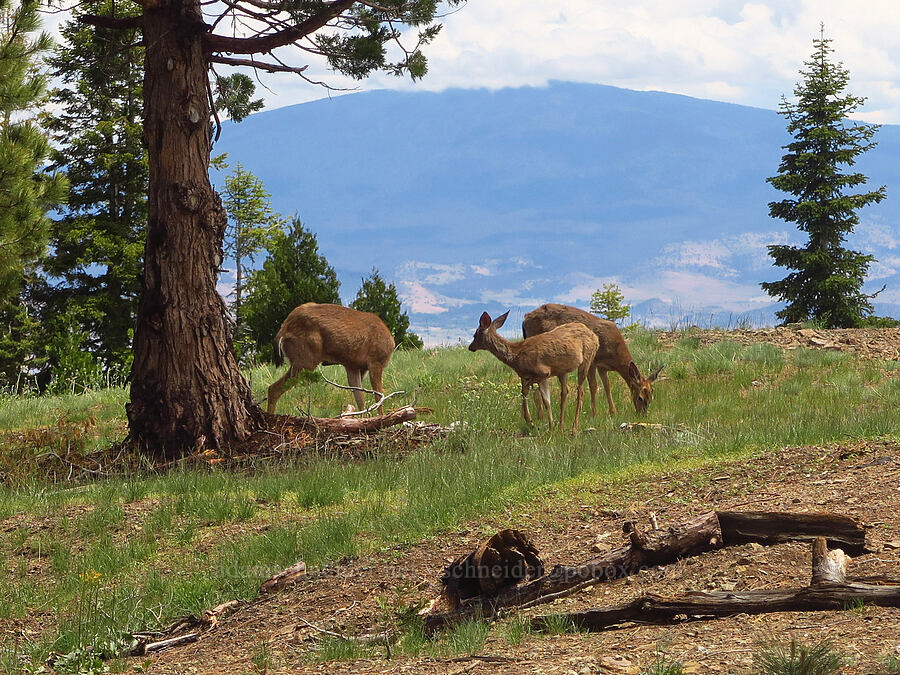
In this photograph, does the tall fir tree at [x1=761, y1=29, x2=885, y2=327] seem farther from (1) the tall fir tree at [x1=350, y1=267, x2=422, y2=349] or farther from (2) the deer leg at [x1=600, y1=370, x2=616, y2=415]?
(2) the deer leg at [x1=600, y1=370, x2=616, y2=415]

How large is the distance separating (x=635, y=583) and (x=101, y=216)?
3819cm

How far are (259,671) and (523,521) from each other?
3.01 m

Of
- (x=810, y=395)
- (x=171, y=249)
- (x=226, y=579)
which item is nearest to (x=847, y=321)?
(x=810, y=395)

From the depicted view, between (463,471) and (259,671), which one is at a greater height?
(463,471)

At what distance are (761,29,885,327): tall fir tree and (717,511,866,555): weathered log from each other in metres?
31.1

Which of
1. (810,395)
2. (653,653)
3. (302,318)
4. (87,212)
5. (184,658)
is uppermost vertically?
(87,212)

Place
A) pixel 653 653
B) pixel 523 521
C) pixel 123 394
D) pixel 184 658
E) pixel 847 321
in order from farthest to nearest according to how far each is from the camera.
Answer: pixel 847 321
pixel 123 394
pixel 523 521
pixel 184 658
pixel 653 653

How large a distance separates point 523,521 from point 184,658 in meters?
2.89

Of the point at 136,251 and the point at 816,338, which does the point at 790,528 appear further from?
the point at 136,251

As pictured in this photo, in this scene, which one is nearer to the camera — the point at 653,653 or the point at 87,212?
the point at 653,653

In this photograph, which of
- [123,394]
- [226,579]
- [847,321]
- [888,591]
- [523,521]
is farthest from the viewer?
[847,321]

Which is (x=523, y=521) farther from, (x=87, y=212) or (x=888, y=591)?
(x=87, y=212)

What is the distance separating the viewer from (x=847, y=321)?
115 feet

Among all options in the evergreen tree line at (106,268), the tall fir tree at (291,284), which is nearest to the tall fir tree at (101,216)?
the evergreen tree line at (106,268)
